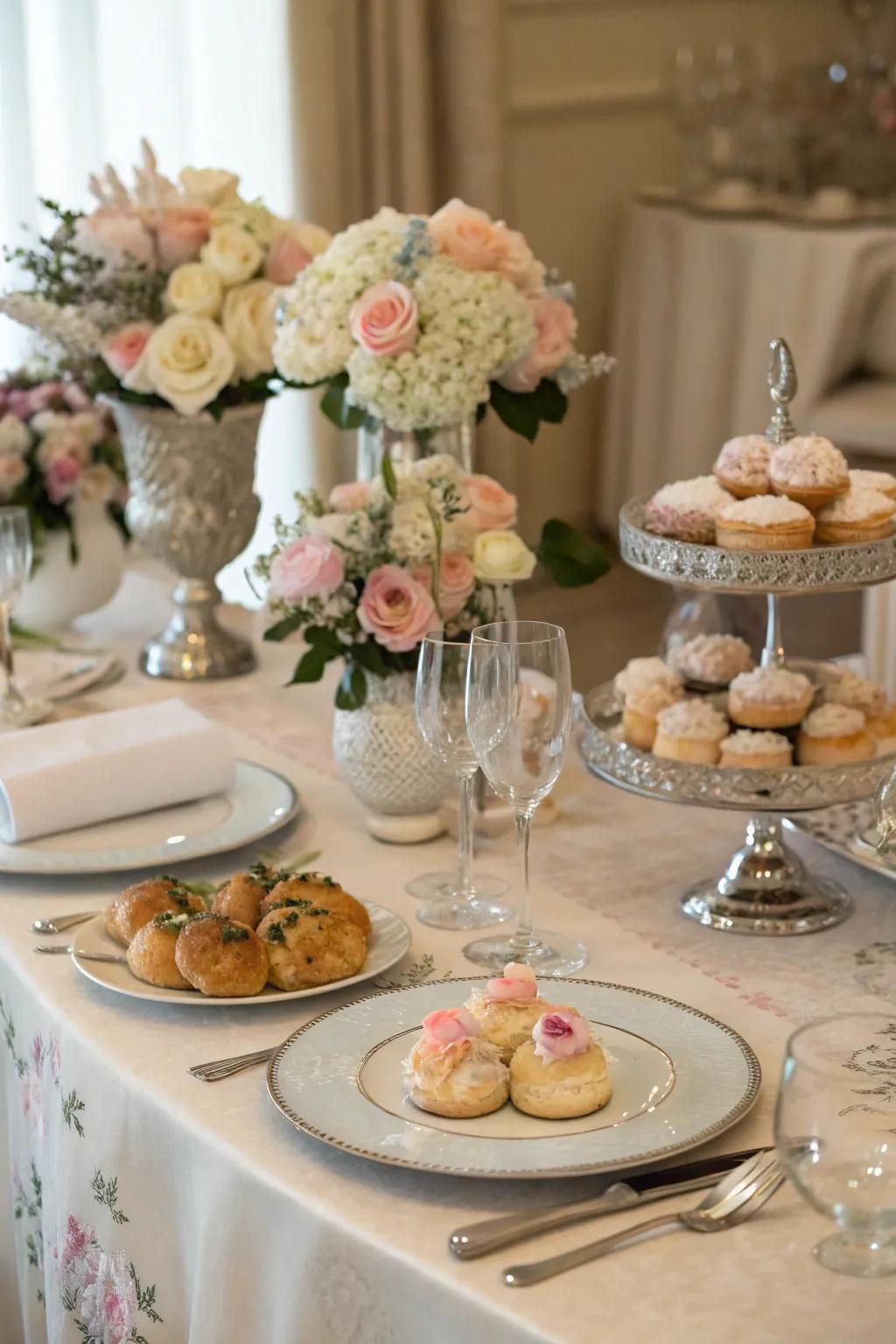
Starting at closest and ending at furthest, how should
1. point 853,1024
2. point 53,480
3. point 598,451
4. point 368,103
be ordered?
point 853,1024, point 53,480, point 368,103, point 598,451

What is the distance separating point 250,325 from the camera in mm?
1775

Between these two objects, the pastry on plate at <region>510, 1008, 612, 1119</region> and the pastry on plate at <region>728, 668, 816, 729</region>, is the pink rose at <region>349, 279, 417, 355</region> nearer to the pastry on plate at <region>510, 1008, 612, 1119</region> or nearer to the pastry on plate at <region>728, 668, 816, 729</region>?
the pastry on plate at <region>728, 668, 816, 729</region>

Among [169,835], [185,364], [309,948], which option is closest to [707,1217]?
[309,948]

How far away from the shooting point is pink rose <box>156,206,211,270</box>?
180 centimetres

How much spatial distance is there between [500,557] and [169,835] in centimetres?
36

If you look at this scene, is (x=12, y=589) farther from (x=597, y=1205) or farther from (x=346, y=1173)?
(x=597, y=1205)

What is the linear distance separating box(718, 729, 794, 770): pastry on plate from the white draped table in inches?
5.1

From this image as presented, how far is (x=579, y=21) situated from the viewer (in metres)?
4.65

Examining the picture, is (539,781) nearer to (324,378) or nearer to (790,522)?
(790,522)

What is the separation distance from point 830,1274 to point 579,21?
4352mm

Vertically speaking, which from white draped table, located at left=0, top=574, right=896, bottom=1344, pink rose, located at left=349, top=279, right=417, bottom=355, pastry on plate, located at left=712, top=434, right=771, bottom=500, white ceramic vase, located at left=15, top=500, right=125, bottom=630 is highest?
pink rose, located at left=349, top=279, right=417, bottom=355

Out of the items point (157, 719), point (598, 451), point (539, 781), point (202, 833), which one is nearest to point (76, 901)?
point (202, 833)

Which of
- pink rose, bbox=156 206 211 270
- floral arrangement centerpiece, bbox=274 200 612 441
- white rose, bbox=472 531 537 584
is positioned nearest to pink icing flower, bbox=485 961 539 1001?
white rose, bbox=472 531 537 584

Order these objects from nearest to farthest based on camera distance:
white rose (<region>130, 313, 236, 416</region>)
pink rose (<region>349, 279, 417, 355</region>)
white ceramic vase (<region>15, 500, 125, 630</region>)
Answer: pink rose (<region>349, 279, 417, 355</region>) → white rose (<region>130, 313, 236, 416</region>) → white ceramic vase (<region>15, 500, 125, 630</region>)
